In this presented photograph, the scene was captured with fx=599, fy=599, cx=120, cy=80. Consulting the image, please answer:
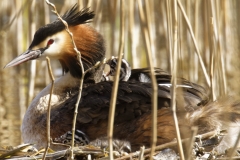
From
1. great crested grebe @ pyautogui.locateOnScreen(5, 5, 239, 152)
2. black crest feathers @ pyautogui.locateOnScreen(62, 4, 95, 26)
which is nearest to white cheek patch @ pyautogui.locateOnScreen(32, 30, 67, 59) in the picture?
great crested grebe @ pyautogui.locateOnScreen(5, 5, 239, 152)

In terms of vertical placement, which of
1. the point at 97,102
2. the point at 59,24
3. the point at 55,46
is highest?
the point at 59,24

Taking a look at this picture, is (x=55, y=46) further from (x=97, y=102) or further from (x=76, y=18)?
(x=97, y=102)

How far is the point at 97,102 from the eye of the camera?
530cm

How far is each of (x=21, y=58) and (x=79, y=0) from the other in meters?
1.25

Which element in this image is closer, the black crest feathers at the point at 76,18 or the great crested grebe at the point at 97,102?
the great crested grebe at the point at 97,102

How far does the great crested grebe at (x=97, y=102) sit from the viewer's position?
5.13 metres

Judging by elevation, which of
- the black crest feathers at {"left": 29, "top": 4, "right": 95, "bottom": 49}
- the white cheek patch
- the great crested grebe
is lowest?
the great crested grebe

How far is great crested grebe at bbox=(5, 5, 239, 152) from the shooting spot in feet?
16.8

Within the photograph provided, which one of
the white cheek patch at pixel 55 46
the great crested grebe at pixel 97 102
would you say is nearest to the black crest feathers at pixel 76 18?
the great crested grebe at pixel 97 102

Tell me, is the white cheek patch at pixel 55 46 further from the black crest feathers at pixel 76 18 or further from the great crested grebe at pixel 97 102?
the black crest feathers at pixel 76 18

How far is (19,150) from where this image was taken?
4727 millimetres

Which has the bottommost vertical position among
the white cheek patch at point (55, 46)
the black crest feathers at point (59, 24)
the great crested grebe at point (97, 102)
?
the great crested grebe at point (97, 102)

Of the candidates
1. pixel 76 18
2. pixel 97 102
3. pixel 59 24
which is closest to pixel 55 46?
pixel 59 24

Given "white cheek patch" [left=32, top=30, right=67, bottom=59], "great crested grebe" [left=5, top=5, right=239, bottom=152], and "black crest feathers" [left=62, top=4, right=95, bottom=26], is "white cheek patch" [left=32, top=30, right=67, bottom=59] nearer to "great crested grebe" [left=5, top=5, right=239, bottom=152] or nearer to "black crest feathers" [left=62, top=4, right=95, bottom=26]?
"great crested grebe" [left=5, top=5, right=239, bottom=152]
